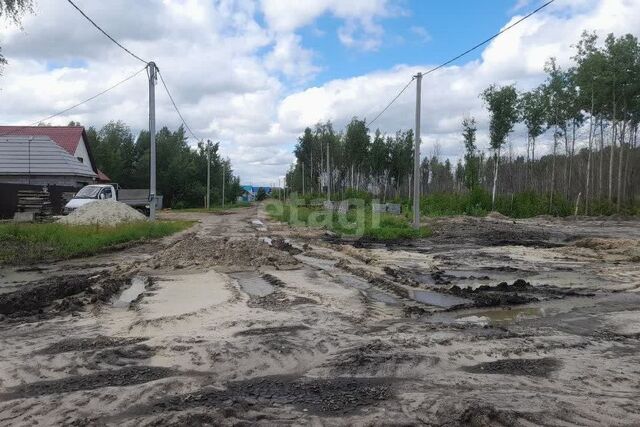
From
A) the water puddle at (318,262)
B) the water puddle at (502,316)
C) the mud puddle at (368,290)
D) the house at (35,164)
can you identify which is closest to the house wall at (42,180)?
the house at (35,164)

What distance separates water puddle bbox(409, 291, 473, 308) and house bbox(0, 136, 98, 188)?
2884 cm

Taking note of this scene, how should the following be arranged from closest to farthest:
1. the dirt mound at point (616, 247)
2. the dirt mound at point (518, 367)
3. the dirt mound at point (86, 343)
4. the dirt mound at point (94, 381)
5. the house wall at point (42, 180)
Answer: the dirt mound at point (94, 381)
the dirt mound at point (518, 367)
the dirt mound at point (86, 343)
the dirt mound at point (616, 247)
the house wall at point (42, 180)

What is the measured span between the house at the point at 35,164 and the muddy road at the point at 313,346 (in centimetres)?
2348

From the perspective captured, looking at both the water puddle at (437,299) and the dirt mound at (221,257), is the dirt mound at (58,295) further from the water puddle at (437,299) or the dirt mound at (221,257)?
the water puddle at (437,299)

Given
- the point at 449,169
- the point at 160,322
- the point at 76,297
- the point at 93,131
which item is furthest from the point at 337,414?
the point at 93,131

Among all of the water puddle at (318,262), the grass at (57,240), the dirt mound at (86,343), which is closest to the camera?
the dirt mound at (86,343)

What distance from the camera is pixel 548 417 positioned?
13.1 ft

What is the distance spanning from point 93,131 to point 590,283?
63579 mm

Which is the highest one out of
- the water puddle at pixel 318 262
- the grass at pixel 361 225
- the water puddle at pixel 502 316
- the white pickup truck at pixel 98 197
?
the white pickup truck at pixel 98 197

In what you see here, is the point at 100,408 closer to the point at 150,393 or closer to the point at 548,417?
the point at 150,393

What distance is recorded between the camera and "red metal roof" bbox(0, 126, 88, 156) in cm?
3988

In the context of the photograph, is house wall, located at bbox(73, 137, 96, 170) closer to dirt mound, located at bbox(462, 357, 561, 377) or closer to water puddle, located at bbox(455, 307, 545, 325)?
water puddle, located at bbox(455, 307, 545, 325)

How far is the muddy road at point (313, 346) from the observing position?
163 inches

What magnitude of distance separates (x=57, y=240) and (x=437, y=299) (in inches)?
460
